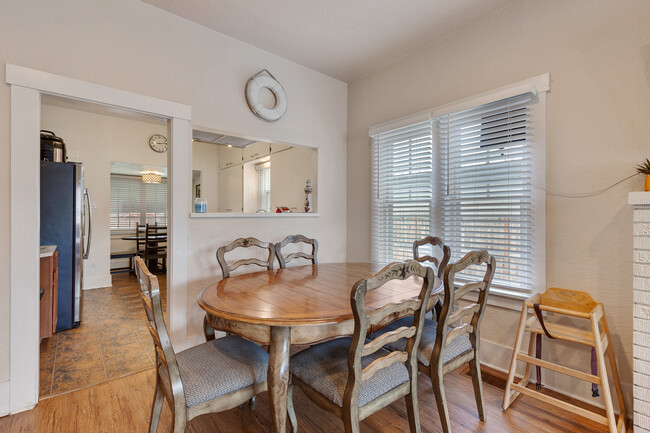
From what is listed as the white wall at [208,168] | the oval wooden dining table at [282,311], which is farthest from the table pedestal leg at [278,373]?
the white wall at [208,168]

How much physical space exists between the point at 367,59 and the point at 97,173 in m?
4.42

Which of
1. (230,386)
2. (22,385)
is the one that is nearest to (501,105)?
(230,386)

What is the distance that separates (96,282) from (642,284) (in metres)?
6.13

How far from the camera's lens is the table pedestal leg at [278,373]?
1.34 meters

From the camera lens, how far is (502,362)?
2.40 metres

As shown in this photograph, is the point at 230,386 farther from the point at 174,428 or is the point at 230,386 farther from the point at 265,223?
the point at 265,223

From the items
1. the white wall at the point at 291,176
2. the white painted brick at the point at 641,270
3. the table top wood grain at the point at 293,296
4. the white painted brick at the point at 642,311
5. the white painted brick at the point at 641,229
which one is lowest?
the white painted brick at the point at 642,311

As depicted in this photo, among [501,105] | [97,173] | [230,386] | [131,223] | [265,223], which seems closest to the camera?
[230,386]

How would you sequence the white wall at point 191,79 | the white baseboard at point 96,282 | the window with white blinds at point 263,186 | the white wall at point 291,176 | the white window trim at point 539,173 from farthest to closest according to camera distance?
1. the window with white blinds at point 263,186
2. the white baseboard at point 96,282
3. the white wall at point 291,176
4. the white window trim at point 539,173
5. the white wall at point 191,79

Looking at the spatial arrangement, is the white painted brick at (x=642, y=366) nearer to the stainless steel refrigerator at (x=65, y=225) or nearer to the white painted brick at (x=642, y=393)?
the white painted brick at (x=642, y=393)

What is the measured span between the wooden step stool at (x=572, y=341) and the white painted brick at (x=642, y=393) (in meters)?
0.12

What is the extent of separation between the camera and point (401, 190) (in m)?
3.17

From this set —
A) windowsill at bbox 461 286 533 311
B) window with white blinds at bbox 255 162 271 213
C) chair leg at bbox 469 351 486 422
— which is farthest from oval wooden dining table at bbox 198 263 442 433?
window with white blinds at bbox 255 162 271 213

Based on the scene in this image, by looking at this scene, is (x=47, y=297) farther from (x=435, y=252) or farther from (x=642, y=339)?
(x=642, y=339)
